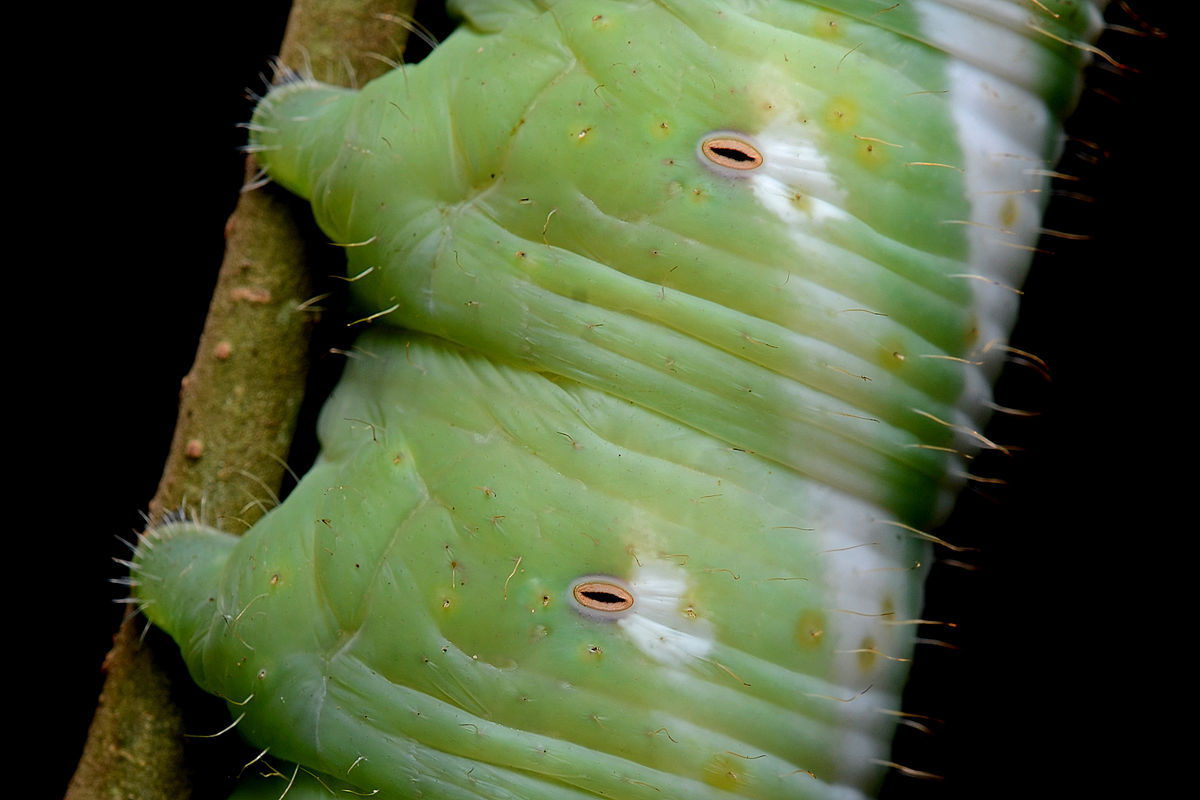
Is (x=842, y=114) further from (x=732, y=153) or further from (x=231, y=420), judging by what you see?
(x=231, y=420)

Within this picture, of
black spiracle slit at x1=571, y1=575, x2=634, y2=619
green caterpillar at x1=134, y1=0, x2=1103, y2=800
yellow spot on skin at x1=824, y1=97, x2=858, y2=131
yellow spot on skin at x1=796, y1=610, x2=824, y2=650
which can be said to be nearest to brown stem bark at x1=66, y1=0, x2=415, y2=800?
green caterpillar at x1=134, y1=0, x2=1103, y2=800

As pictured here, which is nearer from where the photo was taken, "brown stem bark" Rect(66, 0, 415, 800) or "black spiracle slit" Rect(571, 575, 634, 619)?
"black spiracle slit" Rect(571, 575, 634, 619)

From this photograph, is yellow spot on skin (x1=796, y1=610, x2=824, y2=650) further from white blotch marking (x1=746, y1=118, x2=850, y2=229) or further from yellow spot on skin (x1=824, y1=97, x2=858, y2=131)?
yellow spot on skin (x1=824, y1=97, x2=858, y2=131)

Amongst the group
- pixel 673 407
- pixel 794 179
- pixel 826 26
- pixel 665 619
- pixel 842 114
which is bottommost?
pixel 665 619

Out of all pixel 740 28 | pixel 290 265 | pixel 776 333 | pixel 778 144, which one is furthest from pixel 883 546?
pixel 290 265

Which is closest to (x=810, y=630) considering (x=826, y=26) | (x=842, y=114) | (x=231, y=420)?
(x=842, y=114)

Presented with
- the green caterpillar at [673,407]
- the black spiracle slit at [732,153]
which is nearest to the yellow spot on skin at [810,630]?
the green caterpillar at [673,407]

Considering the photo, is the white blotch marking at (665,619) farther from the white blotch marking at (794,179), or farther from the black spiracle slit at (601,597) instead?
the white blotch marking at (794,179)

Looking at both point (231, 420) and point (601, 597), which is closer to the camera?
point (601, 597)
